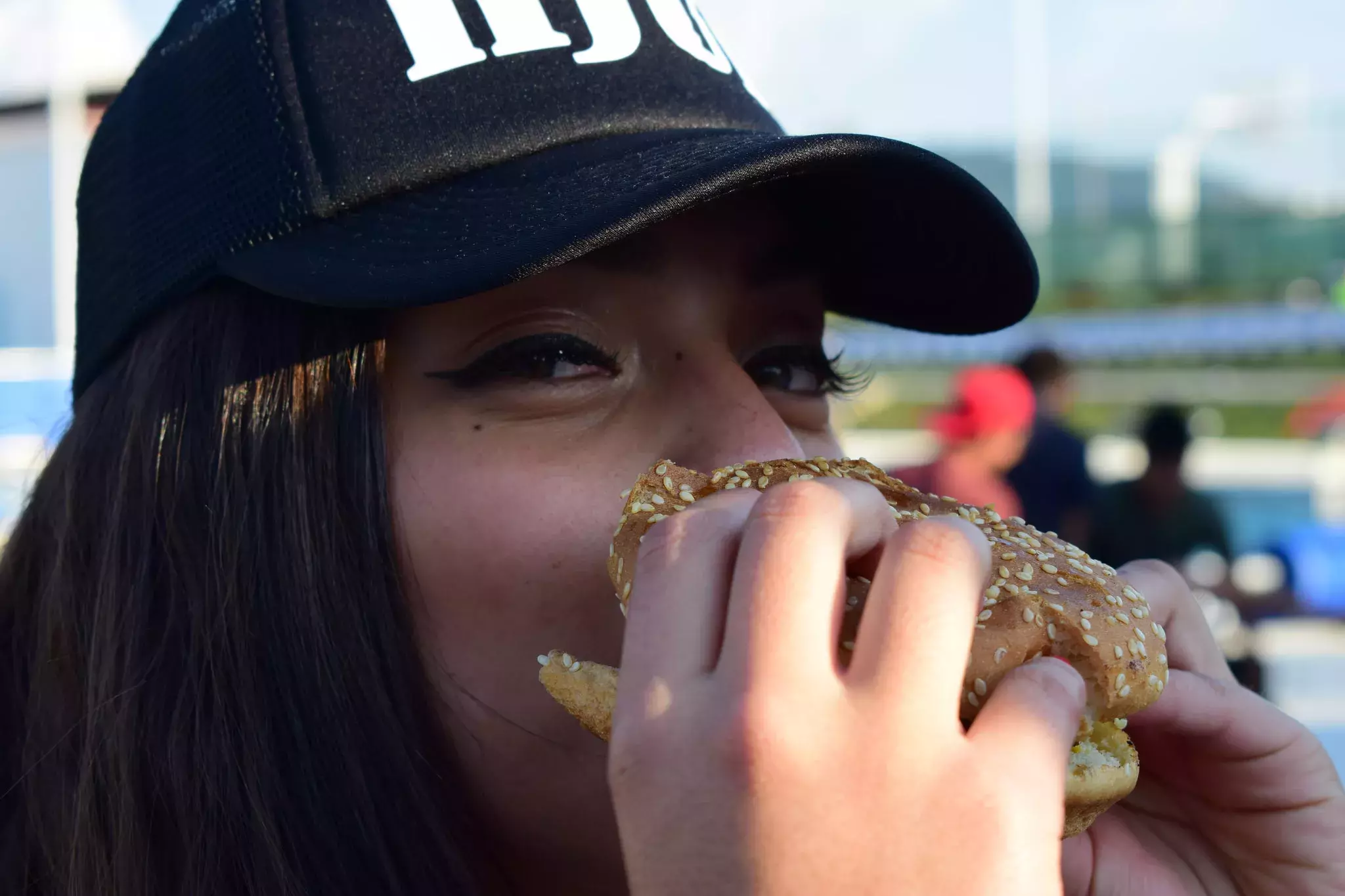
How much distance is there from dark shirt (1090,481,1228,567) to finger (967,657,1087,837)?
18.4ft

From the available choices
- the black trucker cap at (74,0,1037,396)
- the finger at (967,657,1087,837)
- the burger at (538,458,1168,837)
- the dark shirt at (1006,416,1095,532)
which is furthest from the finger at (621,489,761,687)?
the dark shirt at (1006,416,1095,532)

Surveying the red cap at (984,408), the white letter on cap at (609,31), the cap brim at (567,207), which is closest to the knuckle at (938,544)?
the cap brim at (567,207)

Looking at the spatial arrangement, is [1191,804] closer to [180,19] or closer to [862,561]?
[862,561]

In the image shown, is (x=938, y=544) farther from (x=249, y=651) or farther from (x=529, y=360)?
(x=249, y=651)

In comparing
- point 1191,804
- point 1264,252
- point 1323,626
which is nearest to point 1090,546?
point 1323,626

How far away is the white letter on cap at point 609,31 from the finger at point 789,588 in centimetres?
77

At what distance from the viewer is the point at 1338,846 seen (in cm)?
154

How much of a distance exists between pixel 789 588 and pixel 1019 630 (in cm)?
37

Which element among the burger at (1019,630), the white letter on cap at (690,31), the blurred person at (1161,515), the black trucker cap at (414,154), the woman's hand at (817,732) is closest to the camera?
the woman's hand at (817,732)

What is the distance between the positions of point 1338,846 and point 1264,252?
1701cm

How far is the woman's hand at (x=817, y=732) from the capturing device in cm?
86

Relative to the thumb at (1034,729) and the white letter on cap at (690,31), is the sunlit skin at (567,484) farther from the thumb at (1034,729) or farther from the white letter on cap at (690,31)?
the thumb at (1034,729)

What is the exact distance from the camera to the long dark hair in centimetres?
131

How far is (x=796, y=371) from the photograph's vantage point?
180 cm
